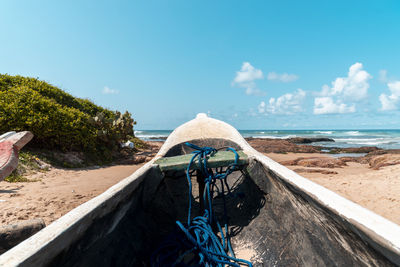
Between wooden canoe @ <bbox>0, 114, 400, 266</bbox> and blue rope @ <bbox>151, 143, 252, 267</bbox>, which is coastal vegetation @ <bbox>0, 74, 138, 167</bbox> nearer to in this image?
wooden canoe @ <bbox>0, 114, 400, 266</bbox>

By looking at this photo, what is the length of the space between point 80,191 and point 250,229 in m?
3.29

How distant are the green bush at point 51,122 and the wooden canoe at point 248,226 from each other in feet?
15.5

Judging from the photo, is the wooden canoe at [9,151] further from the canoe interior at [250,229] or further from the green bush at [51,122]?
the green bush at [51,122]

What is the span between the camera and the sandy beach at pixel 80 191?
2868 mm

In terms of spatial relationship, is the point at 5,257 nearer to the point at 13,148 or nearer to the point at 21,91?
the point at 13,148

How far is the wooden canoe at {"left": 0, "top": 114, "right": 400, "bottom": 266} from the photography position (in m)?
0.90

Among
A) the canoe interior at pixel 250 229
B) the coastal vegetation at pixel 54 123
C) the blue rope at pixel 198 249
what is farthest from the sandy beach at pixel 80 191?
the blue rope at pixel 198 249

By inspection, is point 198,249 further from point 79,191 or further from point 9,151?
point 79,191

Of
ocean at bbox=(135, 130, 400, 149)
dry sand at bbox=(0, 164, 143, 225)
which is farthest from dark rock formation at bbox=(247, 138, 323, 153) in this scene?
dry sand at bbox=(0, 164, 143, 225)

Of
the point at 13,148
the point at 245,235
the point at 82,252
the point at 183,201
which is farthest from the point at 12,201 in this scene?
the point at 245,235

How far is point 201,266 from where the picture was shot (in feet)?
5.58

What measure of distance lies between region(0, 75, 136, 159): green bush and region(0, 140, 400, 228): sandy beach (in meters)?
1.08

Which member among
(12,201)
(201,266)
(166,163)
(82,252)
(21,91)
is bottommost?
(201,266)

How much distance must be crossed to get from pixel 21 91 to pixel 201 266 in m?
6.74
